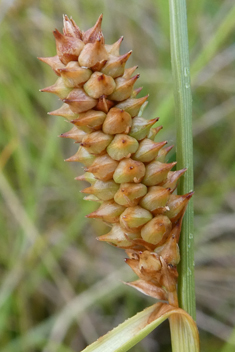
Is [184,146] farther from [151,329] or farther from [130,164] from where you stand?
[151,329]

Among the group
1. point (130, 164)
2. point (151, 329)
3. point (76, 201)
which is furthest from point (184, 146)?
point (76, 201)

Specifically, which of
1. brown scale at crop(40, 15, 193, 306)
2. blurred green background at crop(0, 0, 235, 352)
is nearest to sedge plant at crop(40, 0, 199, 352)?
brown scale at crop(40, 15, 193, 306)

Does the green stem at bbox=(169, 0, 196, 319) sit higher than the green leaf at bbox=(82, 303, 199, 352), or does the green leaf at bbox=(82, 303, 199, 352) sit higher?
the green stem at bbox=(169, 0, 196, 319)

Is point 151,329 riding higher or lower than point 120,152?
lower

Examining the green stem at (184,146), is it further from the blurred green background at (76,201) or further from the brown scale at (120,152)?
the blurred green background at (76,201)

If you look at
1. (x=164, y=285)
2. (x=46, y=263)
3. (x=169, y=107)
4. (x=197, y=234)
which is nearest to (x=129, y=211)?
(x=164, y=285)

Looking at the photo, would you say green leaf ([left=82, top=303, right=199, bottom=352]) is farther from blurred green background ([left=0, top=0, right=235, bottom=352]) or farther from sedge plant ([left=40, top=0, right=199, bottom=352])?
blurred green background ([left=0, top=0, right=235, bottom=352])

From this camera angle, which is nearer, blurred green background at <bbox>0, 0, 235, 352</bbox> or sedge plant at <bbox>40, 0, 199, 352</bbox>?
sedge plant at <bbox>40, 0, 199, 352</bbox>
